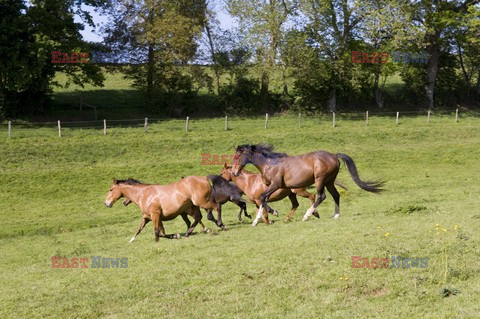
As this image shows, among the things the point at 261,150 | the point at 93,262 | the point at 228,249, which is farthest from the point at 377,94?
the point at 93,262

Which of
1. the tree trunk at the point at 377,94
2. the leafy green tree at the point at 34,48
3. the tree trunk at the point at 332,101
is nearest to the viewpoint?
the leafy green tree at the point at 34,48

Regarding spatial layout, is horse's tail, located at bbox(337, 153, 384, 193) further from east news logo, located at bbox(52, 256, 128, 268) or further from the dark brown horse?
east news logo, located at bbox(52, 256, 128, 268)

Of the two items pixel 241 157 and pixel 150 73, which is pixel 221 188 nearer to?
pixel 241 157

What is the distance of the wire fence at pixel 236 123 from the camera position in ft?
121

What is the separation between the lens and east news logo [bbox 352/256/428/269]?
36.0ft

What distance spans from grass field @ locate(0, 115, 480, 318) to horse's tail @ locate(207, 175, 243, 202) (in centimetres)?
106

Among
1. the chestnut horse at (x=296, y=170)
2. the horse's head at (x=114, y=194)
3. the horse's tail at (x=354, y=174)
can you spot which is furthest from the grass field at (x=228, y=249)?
the horse's head at (x=114, y=194)

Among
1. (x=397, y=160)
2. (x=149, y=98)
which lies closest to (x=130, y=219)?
(x=397, y=160)

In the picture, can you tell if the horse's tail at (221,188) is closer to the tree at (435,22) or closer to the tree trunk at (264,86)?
the tree trunk at (264,86)

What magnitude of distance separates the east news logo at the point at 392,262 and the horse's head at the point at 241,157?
288 inches

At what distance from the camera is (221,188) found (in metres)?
16.9

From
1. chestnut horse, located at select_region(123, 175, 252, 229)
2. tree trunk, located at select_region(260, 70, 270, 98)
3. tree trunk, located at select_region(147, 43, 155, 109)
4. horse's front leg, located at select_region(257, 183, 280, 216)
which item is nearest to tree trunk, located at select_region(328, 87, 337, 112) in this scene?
tree trunk, located at select_region(260, 70, 270, 98)

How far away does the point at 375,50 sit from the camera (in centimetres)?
4747

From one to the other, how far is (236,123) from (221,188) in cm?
2641
